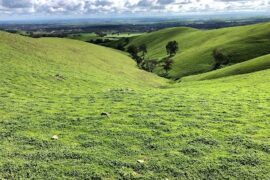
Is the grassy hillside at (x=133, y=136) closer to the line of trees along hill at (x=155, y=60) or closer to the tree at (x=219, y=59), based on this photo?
the tree at (x=219, y=59)

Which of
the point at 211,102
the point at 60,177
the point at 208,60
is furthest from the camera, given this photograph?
the point at 208,60

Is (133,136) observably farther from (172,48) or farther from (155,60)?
(172,48)

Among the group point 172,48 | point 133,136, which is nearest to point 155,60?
point 172,48

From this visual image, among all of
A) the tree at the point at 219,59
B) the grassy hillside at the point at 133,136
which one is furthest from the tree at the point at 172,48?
the grassy hillside at the point at 133,136

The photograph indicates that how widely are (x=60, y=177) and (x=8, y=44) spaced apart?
54.0 meters

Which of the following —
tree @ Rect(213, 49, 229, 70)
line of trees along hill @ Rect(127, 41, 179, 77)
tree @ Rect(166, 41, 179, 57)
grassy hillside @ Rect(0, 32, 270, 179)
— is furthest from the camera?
tree @ Rect(166, 41, 179, 57)

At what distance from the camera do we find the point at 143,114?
26.5 meters

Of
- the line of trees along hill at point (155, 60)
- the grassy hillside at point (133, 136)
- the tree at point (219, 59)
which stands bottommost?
the line of trees along hill at point (155, 60)

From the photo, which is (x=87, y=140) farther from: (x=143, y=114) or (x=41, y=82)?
(x=41, y=82)


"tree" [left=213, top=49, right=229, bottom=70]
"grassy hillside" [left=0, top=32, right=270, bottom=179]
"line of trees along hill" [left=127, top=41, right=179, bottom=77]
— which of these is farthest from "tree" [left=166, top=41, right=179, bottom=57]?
"grassy hillside" [left=0, top=32, right=270, bottom=179]

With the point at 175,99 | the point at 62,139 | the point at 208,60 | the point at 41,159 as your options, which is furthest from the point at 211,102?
the point at 208,60

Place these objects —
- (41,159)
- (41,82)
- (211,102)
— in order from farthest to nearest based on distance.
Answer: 1. (41,82)
2. (211,102)
3. (41,159)

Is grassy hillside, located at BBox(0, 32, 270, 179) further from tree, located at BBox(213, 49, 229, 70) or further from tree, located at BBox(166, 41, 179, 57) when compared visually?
tree, located at BBox(166, 41, 179, 57)

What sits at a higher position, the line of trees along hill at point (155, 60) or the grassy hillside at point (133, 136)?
the grassy hillside at point (133, 136)
